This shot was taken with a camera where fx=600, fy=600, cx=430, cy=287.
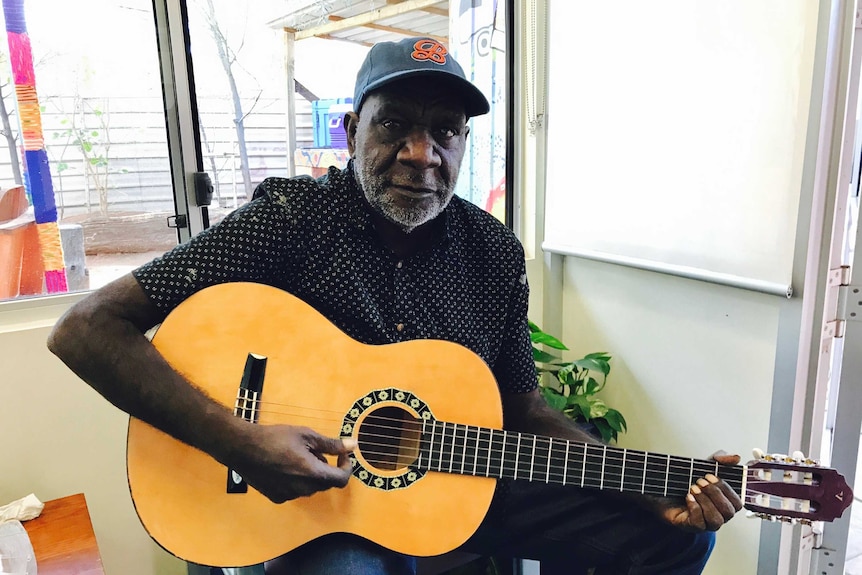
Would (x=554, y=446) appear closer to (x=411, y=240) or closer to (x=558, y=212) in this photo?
A: (x=411, y=240)

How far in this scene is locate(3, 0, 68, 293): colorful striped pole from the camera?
1.39 m

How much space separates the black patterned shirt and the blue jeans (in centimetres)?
25

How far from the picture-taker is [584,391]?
1975 millimetres

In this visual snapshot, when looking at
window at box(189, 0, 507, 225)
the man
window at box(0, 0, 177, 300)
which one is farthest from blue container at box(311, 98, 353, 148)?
the man

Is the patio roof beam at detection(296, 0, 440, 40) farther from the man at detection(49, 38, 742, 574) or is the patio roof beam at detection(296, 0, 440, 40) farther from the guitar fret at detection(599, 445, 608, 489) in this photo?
the guitar fret at detection(599, 445, 608, 489)

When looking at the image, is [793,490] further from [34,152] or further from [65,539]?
[34,152]

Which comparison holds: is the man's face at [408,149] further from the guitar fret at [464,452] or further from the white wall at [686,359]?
the white wall at [686,359]

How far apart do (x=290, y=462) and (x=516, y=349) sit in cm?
56

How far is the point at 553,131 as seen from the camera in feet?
6.82


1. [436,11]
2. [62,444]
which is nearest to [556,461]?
[62,444]

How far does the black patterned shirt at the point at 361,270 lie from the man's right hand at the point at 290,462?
0.24m

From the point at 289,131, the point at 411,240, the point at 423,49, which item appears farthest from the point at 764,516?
the point at 289,131

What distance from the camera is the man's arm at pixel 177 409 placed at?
0.95 metres

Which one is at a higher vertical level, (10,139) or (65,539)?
(10,139)
